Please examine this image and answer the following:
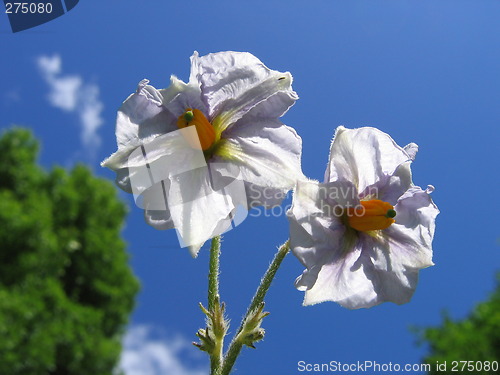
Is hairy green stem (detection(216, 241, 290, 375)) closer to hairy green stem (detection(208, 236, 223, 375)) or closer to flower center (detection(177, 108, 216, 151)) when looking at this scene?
hairy green stem (detection(208, 236, 223, 375))

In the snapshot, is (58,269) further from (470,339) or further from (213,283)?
(213,283)

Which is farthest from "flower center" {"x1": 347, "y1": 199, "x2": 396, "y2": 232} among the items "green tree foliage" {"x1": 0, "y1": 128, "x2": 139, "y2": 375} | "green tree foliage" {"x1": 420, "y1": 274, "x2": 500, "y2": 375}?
"green tree foliage" {"x1": 420, "y1": 274, "x2": 500, "y2": 375}

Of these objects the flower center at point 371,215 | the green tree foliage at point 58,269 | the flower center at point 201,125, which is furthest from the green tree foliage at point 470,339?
the flower center at point 201,125

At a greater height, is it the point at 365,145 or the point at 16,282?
the point at 16,282

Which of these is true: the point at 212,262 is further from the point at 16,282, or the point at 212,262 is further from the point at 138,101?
the point at 16,282

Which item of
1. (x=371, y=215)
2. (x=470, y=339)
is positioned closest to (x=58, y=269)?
(x=470, y=339)

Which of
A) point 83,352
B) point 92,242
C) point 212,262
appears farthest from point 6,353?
point 212,262
